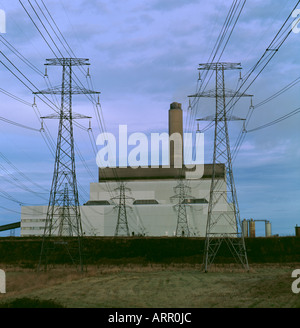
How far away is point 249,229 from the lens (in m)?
65.6

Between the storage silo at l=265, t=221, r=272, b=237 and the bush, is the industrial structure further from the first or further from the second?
the bush

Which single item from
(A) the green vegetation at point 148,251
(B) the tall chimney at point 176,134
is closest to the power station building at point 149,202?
(B) the tall chimney at point 176,134

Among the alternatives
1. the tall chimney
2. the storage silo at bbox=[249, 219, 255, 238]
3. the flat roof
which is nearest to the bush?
the storage silo at bbox=[249, 219, 255, 238]

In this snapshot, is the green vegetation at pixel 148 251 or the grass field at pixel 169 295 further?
the green vegetation at pixel 148 251

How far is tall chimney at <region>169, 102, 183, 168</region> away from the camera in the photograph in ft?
229

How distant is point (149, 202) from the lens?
69.2m

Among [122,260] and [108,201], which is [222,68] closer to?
[122,260]

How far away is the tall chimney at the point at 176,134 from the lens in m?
69.7

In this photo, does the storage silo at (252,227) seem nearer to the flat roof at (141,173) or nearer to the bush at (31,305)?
the flat roof at (141,173)

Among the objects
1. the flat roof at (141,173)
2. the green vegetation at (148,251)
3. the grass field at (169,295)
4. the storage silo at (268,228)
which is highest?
the flat roof at (141,173)

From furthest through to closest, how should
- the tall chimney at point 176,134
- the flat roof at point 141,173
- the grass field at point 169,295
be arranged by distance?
the flat roof at point 141,173 → the tall chimney at point 176,134 → the grass field at point 169,295

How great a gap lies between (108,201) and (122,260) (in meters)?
27.4
